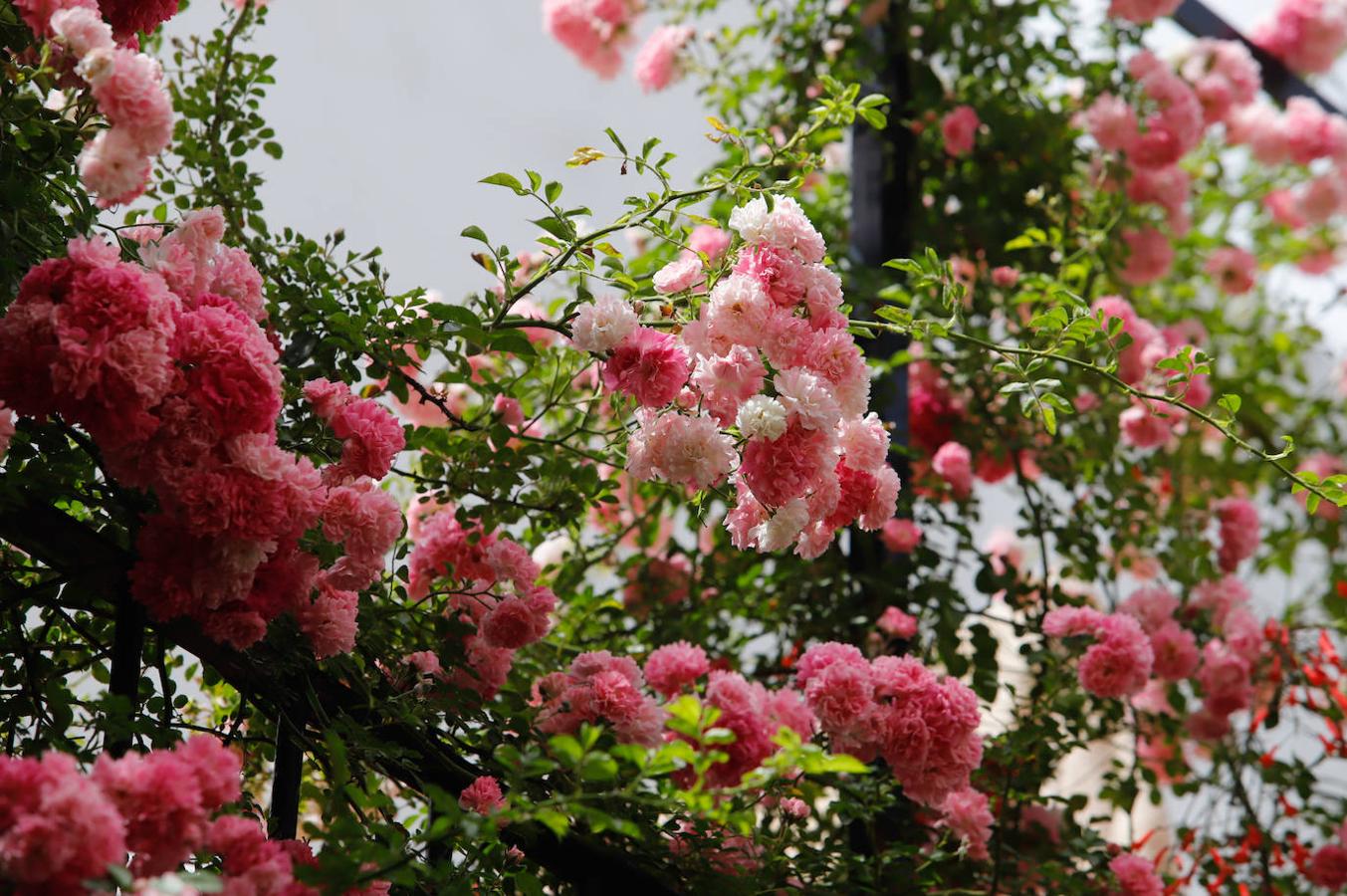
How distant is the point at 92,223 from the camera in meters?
1.05

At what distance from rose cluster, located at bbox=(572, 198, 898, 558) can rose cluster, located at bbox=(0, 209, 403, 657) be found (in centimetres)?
25

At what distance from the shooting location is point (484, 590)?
1207 millimetres

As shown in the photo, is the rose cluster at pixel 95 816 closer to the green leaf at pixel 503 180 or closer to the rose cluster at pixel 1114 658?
the green leaf at pixel 503 180

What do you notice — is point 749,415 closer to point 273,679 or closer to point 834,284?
point 834,284

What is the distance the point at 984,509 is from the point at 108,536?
2.42 metres

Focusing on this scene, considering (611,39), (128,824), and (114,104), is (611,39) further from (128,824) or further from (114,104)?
(128,824)

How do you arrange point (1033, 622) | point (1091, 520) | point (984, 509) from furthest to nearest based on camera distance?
point (984, 509)
point (1091, 520)
point (1033, 622)

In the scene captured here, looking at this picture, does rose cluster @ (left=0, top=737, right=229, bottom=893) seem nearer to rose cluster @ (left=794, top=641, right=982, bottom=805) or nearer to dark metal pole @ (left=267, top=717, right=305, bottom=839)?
dark metal pole @ (left=267, top=717, right=305, bottom=839)

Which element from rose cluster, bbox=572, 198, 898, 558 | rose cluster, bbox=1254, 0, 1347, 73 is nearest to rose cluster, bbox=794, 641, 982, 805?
rose cluster, bbox=572, 198, 898, 558

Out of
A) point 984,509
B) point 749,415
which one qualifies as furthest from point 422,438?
point 984,509

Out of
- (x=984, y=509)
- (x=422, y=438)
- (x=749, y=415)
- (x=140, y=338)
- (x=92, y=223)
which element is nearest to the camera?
(x=140, y=338)

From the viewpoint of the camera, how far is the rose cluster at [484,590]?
3.82 feet

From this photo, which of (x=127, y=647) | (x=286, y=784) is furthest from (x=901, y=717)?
(x=127, y=647)

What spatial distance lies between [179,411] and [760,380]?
41cm
